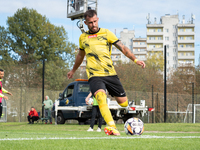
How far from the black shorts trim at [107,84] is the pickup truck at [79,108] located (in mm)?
10190

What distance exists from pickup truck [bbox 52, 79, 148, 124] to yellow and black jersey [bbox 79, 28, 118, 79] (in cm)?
1029

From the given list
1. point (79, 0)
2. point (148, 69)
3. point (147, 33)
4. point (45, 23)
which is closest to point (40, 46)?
point (45, 23)

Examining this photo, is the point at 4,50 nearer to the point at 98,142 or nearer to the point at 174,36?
the point at 98,142

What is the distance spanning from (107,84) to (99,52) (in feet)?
1.81

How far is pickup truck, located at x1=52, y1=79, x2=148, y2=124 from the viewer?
52.9 ft

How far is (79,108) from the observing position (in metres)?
16.3

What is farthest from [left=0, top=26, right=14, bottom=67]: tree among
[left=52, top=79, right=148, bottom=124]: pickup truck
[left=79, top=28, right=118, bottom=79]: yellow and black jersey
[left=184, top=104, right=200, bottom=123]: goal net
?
[left=79, top=28, right=118, bottom=79]: yellow and black jersey

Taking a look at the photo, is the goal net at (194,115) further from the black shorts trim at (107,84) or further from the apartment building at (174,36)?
the apartment building at (174,36)

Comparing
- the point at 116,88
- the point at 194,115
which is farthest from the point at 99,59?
the point at 194,115

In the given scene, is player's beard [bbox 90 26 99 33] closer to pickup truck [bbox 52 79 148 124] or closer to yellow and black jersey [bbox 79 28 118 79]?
yellow and black jersey [bbox 79 28 118 79]

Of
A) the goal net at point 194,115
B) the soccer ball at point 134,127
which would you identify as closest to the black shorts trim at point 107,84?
the soccer ball at point 134,127

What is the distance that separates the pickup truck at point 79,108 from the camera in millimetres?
16109

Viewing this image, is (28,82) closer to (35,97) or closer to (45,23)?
(35,97)

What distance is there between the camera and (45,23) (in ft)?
143
